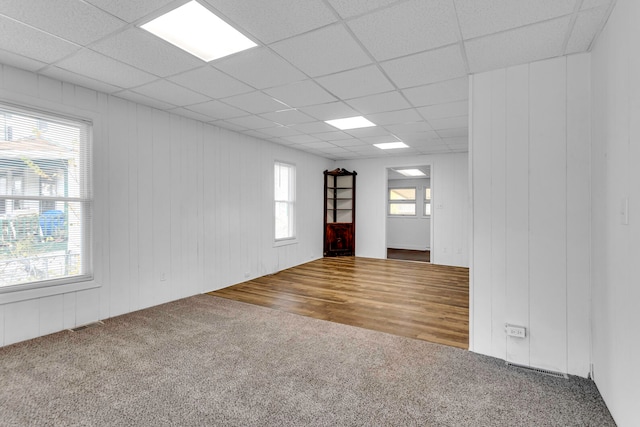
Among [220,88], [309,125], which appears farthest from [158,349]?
[309,125]

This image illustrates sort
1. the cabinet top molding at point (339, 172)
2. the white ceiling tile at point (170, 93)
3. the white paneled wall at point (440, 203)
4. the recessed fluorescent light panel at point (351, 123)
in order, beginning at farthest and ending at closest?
the cabinet top molding at point (339, 172) → the white paneled wall at point (440, 203) → the recessed fluorescent light panel at point (351, 123) → the white ceiling tile at point (170, 93)

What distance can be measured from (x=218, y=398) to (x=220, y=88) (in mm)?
2763

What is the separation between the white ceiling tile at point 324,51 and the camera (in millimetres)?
2230

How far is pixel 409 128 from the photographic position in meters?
4.87

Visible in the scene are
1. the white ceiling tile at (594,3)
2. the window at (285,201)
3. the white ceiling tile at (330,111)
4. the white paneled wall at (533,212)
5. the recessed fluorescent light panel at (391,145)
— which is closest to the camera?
the white ceiling tile at (594,3)

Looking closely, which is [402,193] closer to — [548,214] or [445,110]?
[445,110]

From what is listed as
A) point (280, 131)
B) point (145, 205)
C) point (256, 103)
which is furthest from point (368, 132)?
point (145, 205)

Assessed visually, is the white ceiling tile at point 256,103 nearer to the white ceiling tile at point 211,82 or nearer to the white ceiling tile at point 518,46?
the white ceiling tile at point 211,82

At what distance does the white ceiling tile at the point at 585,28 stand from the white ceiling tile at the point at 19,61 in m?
4.05

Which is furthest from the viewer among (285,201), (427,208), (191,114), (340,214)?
(427,208)

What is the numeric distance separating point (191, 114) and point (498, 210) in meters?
3.77

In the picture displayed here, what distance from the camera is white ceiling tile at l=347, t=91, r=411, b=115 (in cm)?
349

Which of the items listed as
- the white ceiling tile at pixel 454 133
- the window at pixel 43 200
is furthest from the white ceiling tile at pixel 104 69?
the white ceiling tile at pixel 454 133

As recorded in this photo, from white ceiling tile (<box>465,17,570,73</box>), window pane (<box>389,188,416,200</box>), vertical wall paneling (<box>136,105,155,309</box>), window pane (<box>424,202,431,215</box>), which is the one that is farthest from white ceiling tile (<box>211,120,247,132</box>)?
window pane (<box>424,202,431,215</box>)
